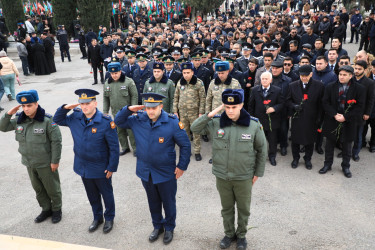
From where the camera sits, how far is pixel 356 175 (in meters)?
5.42

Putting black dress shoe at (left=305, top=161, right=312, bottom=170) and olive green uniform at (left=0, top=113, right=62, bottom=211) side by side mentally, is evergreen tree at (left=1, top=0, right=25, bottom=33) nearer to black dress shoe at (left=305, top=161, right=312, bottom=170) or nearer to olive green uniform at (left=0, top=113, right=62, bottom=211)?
olive green uniform at (left=0, top=113, right=62, bottom=211)

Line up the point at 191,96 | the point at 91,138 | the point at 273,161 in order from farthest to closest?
the point at 191,96
the point at 273,161
the point at 91,138

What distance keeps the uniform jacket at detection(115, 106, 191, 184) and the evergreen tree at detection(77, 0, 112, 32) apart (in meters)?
19.5

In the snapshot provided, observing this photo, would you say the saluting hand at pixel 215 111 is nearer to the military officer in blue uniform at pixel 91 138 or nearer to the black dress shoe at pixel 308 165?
the military officer in blue uniform at pixel 91 138

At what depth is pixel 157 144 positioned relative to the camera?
363 centimetres

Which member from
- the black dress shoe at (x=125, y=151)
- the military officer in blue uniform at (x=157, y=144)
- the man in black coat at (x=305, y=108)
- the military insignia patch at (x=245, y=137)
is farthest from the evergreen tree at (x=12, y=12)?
the military insignia patch at (x=245, y=137)

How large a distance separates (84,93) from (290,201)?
3.35 metres

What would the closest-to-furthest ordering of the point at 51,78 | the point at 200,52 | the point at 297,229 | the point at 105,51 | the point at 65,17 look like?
the point at 297,229
the point at 200,52
the point at 105,51
the point at 51,78
the point at 65,17

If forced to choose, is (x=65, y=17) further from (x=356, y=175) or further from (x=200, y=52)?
(x=356, y=175)

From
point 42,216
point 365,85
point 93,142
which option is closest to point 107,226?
point 42,216

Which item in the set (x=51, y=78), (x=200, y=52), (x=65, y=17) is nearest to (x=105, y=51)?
(x=51, y=78)

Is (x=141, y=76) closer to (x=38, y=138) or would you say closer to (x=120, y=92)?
(x=120, y=92)

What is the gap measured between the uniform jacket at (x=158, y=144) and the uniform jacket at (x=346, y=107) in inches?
119

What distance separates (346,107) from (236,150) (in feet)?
9.48
